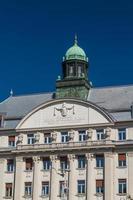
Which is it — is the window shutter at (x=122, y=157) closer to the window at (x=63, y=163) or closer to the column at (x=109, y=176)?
the column at (x=109, y=176)

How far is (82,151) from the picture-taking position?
251ft

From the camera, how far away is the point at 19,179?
77938 millimetres

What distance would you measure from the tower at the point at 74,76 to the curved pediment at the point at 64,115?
2103 mm

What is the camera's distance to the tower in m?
82.0

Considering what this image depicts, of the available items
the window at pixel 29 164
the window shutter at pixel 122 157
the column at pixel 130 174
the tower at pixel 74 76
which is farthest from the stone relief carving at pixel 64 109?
the column at pixel 130 174

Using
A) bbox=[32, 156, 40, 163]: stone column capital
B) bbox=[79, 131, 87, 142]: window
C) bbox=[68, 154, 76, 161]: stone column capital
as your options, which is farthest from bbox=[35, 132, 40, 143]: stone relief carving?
bbox=[79, 131, 87, 142]: window

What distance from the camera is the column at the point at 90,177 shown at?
7438 centimetres

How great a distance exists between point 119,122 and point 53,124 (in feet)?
30.3

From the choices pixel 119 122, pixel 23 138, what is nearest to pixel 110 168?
pixel 119 122

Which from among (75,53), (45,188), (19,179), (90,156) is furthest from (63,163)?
(75,53)

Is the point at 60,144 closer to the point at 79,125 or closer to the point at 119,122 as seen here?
the point at 79,125

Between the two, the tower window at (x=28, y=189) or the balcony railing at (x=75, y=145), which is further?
the tower window at (x=28, y=189)

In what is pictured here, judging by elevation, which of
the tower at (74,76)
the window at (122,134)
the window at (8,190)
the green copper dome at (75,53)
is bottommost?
the window at (8,190)

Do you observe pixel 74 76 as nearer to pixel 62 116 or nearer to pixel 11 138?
pixel 62 116
